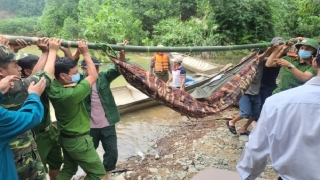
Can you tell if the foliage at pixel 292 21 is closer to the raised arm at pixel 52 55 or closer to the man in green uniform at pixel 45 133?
the man in green uniform at pixel 45 133

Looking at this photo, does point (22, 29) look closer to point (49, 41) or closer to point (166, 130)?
point (166, 130)

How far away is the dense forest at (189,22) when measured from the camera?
13.0 meters

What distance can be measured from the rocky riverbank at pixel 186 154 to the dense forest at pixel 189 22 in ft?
27.2

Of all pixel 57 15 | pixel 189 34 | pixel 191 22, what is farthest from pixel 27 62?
pixel 57 15

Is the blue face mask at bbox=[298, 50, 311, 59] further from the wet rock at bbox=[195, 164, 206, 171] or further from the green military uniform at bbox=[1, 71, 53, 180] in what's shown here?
the green military uniform at bbox=[1, 71, 53, 180]

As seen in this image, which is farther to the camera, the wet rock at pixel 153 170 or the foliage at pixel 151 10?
the foliage at pixel 151 10

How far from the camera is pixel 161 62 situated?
541cm

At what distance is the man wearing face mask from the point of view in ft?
9.26

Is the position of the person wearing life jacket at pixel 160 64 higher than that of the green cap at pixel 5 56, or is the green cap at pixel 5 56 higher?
the green cap at pixel 5 56

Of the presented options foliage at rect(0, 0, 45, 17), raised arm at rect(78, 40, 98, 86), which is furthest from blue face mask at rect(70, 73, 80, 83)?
foliage at rect(0, 0, 45, 17)

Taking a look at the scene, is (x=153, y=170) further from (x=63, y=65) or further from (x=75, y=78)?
(x=63, y=65)

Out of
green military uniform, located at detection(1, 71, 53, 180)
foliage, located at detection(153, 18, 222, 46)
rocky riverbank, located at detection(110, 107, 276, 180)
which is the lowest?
rocky riverbank, located at detection(110, 107, 276, 180)

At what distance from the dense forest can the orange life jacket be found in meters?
7.46

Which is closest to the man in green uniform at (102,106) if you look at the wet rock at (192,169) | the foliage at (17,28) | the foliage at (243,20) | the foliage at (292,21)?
the wet rock at (192,169)
